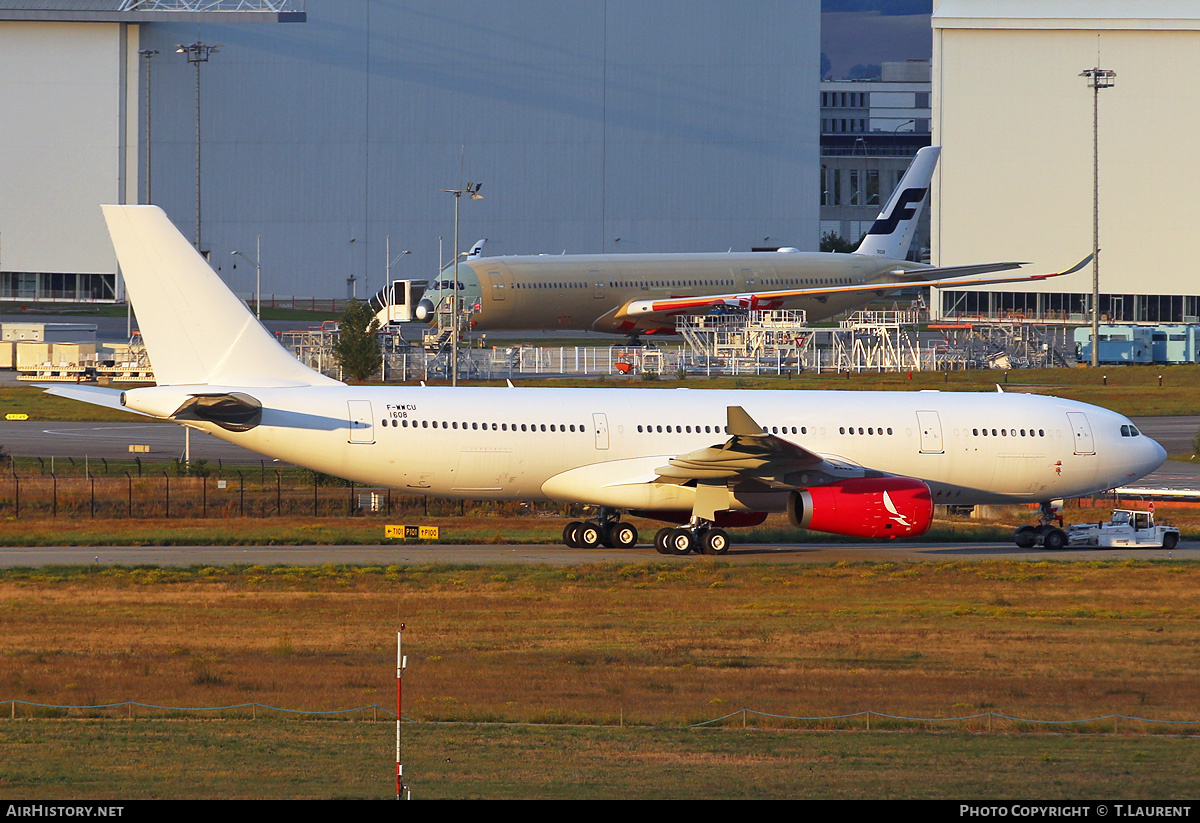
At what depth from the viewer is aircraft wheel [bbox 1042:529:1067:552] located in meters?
33.0

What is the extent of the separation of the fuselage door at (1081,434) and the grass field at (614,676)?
4.04m

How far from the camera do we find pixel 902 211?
281 feet

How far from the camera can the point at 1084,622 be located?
24.1 metres

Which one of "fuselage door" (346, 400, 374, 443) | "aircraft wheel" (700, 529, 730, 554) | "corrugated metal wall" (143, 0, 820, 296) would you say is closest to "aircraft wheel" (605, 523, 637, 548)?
"aircraft wheel" (700, 529, 730, 554)

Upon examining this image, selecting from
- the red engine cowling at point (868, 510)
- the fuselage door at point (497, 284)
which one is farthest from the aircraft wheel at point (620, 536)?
the fuselage door at point (497, 284)

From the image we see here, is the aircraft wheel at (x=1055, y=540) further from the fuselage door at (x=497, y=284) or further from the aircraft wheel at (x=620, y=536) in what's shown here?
the fuselage door at (x=497, y=284)

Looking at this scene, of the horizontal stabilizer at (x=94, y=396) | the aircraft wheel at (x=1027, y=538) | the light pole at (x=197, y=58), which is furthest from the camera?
the light pole at (x=197, y=58)

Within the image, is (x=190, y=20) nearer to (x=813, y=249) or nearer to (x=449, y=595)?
(x=813, y=249)

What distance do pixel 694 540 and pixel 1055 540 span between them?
8763 mm

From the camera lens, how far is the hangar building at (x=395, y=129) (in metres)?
94.6

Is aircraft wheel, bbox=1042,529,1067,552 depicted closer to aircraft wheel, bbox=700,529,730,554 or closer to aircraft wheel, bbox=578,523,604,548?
aircraft wheel, bbox=700,529,730,554

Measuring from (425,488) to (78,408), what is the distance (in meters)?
32.9

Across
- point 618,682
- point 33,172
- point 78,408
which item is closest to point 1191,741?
point 618,682

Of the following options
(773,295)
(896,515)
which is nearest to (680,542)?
(896,515)
